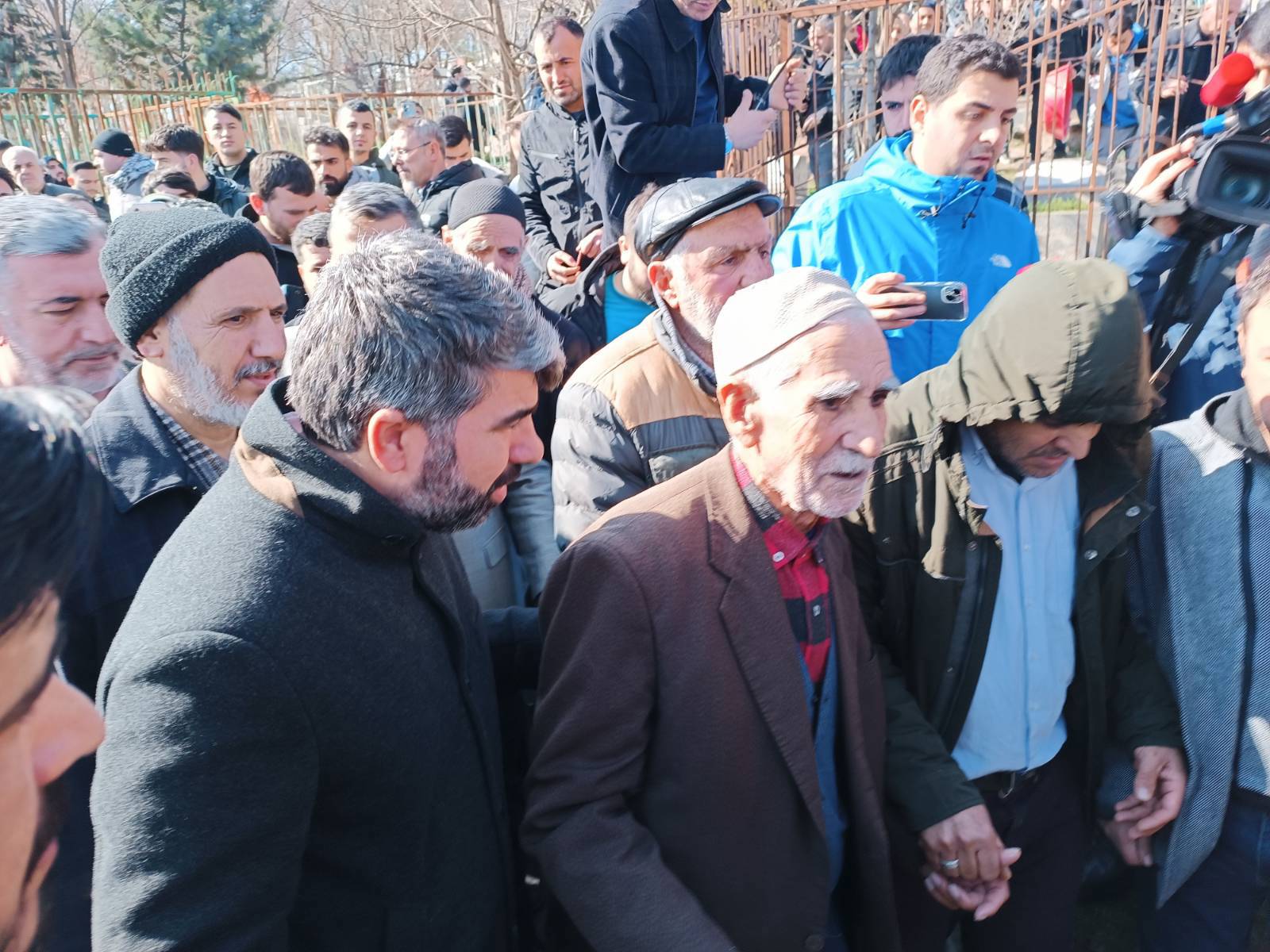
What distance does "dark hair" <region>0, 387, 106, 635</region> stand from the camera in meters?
0.62

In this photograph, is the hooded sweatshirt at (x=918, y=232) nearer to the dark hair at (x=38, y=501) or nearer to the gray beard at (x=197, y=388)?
the gray beard at (x=197, y=388)

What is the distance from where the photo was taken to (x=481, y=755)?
1574 mm

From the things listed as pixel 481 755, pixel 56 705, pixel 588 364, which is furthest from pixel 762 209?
pixel 56 705

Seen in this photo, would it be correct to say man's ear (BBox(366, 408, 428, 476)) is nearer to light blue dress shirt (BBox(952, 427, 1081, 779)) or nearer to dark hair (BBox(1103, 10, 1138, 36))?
light blue dress shirt (BBox(952, 427, 1081, 779))

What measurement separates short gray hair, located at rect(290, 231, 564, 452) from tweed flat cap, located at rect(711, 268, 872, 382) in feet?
1.49

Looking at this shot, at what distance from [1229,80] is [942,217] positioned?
1000 mm

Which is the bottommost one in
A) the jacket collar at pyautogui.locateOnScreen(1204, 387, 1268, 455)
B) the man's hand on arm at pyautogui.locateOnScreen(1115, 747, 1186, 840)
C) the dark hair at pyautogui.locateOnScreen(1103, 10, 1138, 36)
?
the man's hand on arm at pyautogui.locateOnScreen(1115, 747, 1186, 840)

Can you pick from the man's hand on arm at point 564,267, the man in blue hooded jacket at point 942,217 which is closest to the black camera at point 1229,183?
the man in blue hooded jacket at point 942,217

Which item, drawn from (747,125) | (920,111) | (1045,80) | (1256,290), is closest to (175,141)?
(747,125)

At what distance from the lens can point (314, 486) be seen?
1.34 metres

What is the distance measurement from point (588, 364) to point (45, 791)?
1870 mm

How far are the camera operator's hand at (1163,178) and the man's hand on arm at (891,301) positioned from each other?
85 cm

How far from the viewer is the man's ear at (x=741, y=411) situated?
1.75 metres

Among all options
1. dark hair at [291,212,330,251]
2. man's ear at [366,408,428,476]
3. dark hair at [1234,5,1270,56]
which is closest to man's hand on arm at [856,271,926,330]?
man's ear at [366,408,428,476]
